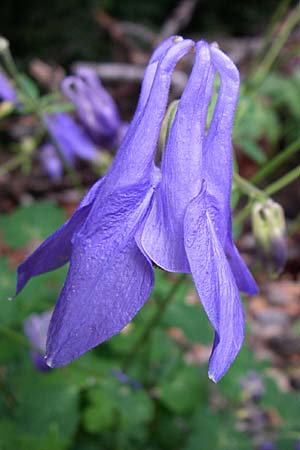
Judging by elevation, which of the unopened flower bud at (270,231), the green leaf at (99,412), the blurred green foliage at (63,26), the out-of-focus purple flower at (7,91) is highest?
the unopened flower bud at (270,231)

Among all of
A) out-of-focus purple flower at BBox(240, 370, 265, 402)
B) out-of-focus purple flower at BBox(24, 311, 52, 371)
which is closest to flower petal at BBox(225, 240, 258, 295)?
out-of-focus purple flower at BBox(24, 311, 52, 371)

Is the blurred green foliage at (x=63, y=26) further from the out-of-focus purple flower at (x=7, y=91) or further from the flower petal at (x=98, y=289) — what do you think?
the flower petal at (x=98, y=289)

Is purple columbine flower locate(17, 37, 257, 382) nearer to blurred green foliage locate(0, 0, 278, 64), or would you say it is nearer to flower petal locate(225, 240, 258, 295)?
flower petal locate(225, 240, 258, 295)

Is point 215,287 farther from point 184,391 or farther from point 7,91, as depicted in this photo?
point 7,91

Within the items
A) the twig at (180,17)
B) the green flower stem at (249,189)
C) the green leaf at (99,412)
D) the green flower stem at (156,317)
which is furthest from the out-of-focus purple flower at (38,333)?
the twig at (180,17)

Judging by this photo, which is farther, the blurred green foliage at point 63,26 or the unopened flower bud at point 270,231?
the blurred green foliage at point 63,26
